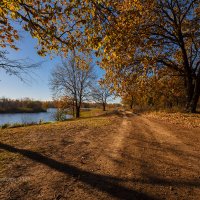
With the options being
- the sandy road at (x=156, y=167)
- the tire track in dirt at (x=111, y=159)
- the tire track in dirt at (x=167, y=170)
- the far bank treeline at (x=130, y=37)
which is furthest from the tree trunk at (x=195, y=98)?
the tire track in dirt at (x=111, y=159)

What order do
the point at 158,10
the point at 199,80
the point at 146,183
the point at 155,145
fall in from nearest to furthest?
the point at 146,183
the point at 155,145
the point at 158,10
the point at 199,80

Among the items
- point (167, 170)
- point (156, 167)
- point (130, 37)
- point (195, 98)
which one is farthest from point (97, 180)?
point (195, 98)

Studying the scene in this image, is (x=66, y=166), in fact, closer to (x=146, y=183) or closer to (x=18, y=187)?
(x=18, y=187)

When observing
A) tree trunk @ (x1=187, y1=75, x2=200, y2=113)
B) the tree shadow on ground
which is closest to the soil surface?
the tree shadow on ground

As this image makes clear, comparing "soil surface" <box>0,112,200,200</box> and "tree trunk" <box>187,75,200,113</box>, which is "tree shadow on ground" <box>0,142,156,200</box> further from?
"tree trunk" <box>187,75,200,113</box>

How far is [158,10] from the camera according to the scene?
703 inches

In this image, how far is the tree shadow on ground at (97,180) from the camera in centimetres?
376

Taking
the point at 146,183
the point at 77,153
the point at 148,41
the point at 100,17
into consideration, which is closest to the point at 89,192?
the point at 146,183

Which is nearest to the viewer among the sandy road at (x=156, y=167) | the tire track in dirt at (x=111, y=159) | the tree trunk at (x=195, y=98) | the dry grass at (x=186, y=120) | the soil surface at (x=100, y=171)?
the soil surface at (x=100, y=171)

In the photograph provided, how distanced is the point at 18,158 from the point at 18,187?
2002 mm

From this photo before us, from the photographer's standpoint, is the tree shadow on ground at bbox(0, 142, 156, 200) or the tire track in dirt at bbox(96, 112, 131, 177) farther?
the tire track in dirt at bbox(96, 112, 131, 177)

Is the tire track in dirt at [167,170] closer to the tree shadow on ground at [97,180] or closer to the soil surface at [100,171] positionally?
the soil surface at [100,171]

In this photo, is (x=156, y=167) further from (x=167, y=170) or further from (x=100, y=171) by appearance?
(x=100, y=171)

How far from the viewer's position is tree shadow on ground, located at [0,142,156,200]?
3.76 m
